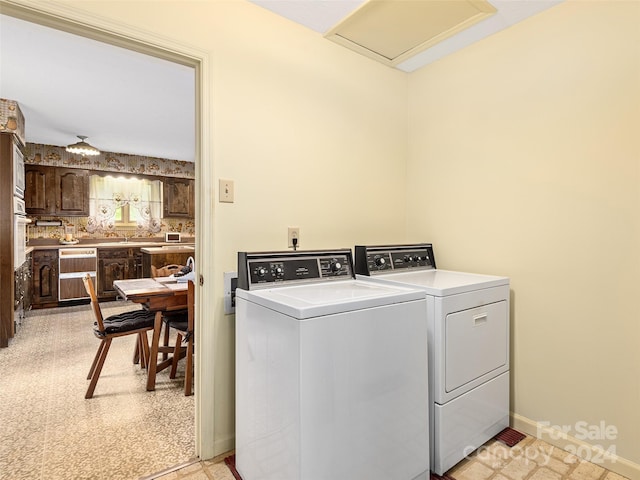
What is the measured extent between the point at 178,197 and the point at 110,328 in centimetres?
451

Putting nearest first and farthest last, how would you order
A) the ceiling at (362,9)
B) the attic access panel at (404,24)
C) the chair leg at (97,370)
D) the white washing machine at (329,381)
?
the white washing machine at (329,381), the attic access panel at (404,24), the ceiling at (362,9), the chair leg at (97,370)

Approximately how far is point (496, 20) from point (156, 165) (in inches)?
242

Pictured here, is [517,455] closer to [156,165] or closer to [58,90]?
[58,90]

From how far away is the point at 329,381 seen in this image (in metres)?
1.24

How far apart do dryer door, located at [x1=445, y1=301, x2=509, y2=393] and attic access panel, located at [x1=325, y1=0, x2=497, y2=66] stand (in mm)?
1544

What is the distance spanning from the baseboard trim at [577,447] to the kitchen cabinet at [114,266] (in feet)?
18.9

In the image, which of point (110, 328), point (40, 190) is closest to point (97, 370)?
point (110, 328)

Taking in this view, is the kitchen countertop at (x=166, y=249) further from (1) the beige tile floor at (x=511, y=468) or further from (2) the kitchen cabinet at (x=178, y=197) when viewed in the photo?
(1) the beige tile floor at (x=511, y=468)

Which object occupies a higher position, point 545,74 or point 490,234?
point 545,74

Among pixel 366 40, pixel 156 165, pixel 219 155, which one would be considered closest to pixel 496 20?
pixel 366 40

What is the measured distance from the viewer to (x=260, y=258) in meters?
1.74

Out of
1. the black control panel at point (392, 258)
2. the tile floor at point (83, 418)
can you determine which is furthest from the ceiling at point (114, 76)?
the tile floor at point (83, 418)

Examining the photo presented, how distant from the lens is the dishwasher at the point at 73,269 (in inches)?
209

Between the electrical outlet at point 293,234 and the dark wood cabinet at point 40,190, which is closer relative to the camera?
the electrical outlet at point 293,234
